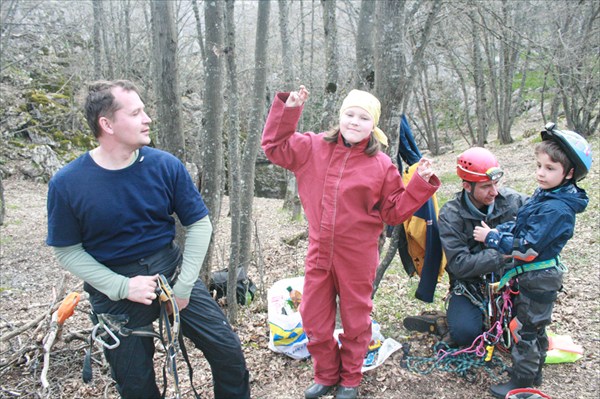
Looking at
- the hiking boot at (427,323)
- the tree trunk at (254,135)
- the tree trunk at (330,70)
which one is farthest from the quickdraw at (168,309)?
the tree trunk at (330,70)

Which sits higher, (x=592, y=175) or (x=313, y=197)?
(x=313, y=197)

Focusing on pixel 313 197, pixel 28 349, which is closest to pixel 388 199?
pixel 313 197

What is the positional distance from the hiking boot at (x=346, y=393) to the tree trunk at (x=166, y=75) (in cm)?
255

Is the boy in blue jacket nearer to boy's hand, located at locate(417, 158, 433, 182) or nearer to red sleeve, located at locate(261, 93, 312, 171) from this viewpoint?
boy's hand, located at locate(417, 158, 433, 182)

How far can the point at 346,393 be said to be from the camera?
313 cm

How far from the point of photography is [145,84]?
15109 millimetres

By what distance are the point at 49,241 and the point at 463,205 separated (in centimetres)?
295

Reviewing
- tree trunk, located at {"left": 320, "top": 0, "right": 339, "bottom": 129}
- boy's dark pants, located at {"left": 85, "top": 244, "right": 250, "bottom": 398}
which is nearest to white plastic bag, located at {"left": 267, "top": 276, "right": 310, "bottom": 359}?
boy's dark pants, located at {"left": 85, "top": 244, "right": 250, "bottom": 398}

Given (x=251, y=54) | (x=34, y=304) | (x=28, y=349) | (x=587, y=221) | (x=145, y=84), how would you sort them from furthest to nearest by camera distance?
(x=251, y=54) < (x=145, y=84) < (x=587, y=221) < (x=34, y=304) < (x=28, y=349)

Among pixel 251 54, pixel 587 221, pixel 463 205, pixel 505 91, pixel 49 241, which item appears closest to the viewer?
pixel 49 241

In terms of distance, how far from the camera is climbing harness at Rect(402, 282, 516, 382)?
348 cm

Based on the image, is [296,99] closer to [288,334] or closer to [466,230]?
[466,230]

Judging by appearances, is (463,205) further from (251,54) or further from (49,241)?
(251,54)

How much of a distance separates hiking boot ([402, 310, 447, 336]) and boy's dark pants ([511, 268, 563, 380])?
2.61 feet
